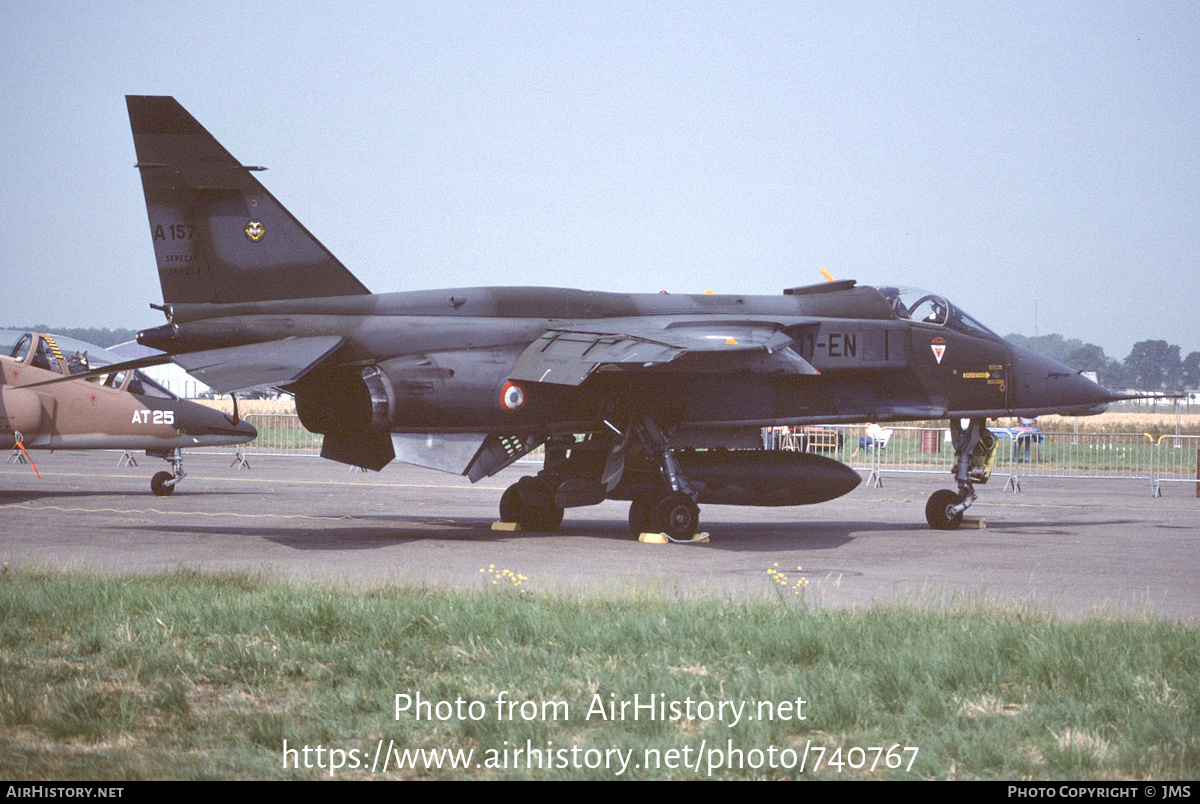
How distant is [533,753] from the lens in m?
4.70

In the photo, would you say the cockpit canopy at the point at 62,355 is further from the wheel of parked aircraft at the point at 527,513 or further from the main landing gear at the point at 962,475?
the main landing gear at the point at 962,475

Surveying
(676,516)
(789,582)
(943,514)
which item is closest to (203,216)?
(676,516)

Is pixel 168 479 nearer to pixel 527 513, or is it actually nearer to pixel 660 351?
pixel 527 513

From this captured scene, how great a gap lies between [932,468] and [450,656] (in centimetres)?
2987

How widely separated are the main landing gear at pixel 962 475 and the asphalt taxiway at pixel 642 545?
343 millimetres

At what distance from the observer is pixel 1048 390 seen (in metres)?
16.3

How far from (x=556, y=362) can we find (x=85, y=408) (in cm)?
1043

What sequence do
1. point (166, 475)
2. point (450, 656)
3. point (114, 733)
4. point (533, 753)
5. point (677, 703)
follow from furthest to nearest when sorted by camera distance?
1. point (166, 475)
2. point (450, 656)
3. point (677, 703)
4. point (114, 733)
5. point (533, 753)

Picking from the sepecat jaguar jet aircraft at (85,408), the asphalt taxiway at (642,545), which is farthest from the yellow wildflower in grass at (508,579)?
the sepecat jaguar jet aircraft at (85,408)

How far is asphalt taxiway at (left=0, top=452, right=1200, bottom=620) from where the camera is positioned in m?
10.1

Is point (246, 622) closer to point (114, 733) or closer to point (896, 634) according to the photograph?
point (114, 733)

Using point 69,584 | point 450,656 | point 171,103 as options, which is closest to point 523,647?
point 450,656

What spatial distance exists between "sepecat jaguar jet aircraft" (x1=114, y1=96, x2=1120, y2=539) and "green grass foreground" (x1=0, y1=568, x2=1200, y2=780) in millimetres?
5154

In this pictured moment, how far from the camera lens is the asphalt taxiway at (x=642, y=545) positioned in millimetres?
10133
